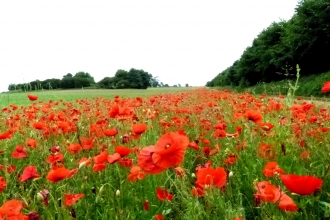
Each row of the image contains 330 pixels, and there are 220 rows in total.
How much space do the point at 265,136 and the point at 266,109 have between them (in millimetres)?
1417

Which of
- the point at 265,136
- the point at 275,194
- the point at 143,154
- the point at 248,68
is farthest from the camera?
the point at 248,68

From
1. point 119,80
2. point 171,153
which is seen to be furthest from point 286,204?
point 119,80

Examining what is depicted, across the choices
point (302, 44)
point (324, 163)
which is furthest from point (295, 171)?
point (302, 44)

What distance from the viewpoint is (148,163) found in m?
1.35

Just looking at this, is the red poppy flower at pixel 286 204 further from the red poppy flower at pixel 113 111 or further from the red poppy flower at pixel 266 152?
the red poppy flower at pixel 113 111

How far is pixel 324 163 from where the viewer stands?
7.29 ft

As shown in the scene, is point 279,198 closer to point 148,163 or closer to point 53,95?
point 148,163

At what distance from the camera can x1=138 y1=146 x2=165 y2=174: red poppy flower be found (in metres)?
1.32

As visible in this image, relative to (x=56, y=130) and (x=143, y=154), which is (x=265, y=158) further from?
(x=56, y=130)

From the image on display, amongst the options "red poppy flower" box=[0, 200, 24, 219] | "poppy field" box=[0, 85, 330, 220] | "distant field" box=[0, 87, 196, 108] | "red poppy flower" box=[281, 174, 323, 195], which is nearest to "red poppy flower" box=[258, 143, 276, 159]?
"poppy field" box=[0, 85, 330, 220]

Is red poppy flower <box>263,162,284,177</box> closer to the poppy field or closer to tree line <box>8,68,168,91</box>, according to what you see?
the poppy field

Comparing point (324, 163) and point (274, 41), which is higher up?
point (274, 41)

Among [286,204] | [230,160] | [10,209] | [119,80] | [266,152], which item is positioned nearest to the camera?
[286,204]

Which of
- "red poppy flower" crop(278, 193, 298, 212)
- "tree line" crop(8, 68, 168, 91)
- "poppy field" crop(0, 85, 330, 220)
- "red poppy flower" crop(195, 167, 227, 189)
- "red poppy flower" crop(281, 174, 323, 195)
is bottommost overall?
"tree line" crop(8, 68, 168, 91)
